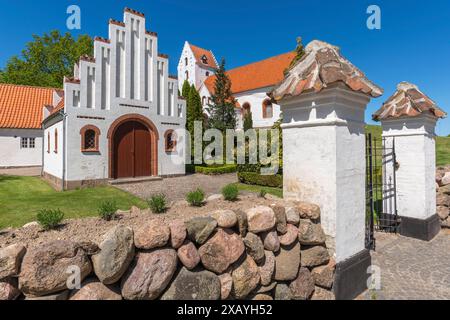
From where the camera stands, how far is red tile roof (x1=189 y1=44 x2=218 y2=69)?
4106cm

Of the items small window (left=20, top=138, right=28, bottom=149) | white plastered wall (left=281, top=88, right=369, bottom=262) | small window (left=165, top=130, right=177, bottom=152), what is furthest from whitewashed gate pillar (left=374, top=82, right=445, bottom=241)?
small window (left=20, top=138, right=28, bottom=149)

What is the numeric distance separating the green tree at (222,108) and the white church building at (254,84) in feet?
7.16

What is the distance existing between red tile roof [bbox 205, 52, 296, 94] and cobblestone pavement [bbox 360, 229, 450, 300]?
2625 centimetres

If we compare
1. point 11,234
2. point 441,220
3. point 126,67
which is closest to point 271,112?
point 126,67

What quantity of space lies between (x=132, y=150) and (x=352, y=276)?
1227cm

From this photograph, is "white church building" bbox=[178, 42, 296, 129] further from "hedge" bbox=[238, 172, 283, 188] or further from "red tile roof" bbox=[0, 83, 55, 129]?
"red tile roof" bbox=[0, 83, 55, 129]

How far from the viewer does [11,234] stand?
2830mm

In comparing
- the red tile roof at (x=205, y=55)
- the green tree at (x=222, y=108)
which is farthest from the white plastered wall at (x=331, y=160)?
the red tile roof at (x=205, y=55)

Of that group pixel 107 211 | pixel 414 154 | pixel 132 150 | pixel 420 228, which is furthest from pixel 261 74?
pixel 107 211

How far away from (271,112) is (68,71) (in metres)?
27.5

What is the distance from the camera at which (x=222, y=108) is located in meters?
23.8

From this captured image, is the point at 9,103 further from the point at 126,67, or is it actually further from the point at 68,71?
the point at 126,67
